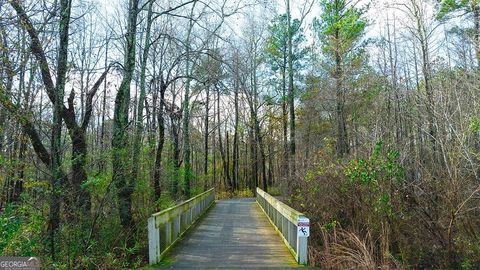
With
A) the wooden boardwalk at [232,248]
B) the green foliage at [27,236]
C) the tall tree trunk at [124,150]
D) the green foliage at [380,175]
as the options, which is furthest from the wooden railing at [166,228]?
the green foliage at [380,175]

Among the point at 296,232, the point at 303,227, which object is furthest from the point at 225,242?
the point at 303,227

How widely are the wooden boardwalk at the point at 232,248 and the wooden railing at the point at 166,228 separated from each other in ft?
0.74

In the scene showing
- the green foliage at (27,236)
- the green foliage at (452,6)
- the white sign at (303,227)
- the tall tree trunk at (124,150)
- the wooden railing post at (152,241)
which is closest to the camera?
the green foliage at (27,236)

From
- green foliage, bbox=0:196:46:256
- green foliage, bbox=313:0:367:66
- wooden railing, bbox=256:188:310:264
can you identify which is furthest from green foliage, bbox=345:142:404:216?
green foliage, bbox=313:0:367:66

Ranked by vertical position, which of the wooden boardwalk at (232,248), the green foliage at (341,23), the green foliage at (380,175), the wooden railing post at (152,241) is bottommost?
the wooden boardwalk at (232,248)

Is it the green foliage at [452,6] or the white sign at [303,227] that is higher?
the green foliage at [452,6]

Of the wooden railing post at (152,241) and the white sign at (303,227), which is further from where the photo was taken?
the wooden railing post at (152,241)

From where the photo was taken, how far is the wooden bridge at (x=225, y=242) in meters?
7.71

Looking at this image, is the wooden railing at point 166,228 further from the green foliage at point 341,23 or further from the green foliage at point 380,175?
the green foliage at point 341,23

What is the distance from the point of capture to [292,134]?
23.3 metres

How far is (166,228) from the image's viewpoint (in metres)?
8.83

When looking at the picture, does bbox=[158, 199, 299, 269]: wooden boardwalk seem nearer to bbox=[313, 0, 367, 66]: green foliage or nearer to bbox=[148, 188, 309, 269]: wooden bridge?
bbox=[148, 188, 309, 269]: wooden bridge

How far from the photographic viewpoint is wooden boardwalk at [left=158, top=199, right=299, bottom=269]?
7.75 metres

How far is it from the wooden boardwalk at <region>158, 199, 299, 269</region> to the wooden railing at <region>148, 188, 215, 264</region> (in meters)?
0.23
